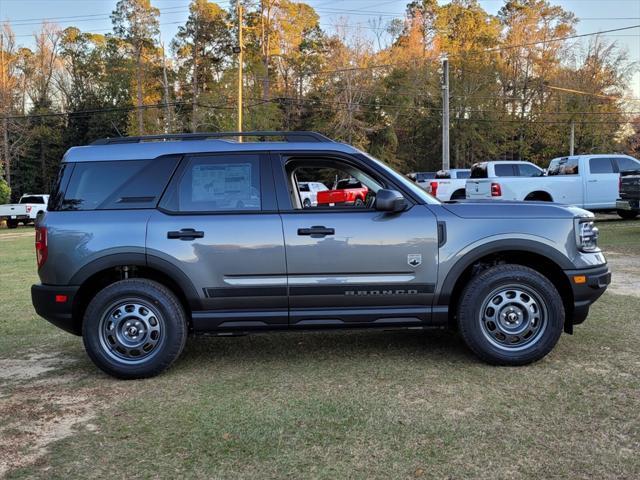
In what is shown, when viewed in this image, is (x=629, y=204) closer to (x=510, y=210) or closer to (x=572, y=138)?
(x=510, y=210)

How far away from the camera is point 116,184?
180 inches

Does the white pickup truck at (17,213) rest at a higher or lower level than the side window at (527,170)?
lower

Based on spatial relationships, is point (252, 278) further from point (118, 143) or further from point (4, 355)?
point (4, 355)

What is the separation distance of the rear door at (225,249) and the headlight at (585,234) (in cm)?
241

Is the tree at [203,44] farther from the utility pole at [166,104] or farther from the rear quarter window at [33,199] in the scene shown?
the rear quarter window at [33,199]

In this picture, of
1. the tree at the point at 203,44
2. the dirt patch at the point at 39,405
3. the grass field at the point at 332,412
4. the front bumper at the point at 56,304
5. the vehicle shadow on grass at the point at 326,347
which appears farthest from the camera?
the tree at the point at 203,44

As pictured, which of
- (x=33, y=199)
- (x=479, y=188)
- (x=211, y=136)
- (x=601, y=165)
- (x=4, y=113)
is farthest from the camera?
(x=4, y=113)

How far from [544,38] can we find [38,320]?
5207 centimetres

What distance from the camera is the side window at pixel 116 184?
14.9 feet

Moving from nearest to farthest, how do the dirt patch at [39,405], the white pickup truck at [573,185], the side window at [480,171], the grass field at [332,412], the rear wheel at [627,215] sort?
1. the grass field at [332,412]
2. the dirt patch at [39,405]
3. the white pickup truck at [573,185]
4. the rear wheel at [627,215]
5. the side window at [480,171]

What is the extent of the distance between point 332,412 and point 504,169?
16069 millimetres

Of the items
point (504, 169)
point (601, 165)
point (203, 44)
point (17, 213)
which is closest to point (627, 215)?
point (601, 165)

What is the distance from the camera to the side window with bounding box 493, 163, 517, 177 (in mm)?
18141

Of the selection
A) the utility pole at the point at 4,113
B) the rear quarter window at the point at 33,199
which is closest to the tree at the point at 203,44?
the utility pole at the point at 4,113
